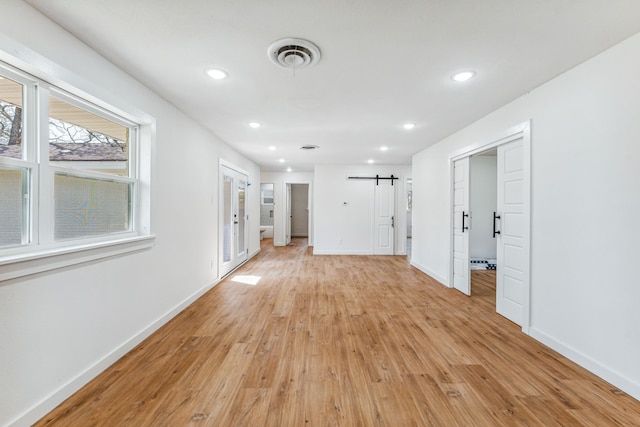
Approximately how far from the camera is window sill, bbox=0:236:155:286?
1378 millimetres

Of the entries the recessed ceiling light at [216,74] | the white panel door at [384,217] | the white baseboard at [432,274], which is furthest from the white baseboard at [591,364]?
the white panel door at [384,217]

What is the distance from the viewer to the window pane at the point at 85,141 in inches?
68.7

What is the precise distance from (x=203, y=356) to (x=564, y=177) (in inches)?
135

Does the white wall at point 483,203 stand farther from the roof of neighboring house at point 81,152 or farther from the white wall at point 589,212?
the roof of neighboring house at point 81,152

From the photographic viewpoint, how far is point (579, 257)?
211 centimetres

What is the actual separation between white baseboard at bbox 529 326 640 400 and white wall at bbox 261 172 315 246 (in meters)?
6.82

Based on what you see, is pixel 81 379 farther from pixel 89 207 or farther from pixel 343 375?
pixel 343 375

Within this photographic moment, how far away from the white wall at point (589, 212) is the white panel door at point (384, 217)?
13.8 feet

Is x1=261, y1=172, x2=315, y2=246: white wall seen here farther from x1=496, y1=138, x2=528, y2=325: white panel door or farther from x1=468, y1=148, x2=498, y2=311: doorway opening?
x1=496, y1=138, x2=528, y2=325: white panel door

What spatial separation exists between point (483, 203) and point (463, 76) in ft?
14.8

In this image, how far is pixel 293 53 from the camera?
189cm

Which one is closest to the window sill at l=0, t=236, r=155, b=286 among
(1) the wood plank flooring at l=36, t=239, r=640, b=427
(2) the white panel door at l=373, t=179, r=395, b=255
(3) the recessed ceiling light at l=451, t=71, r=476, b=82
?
(1) the wood plank flooring at l=36, t=239, r=640, b=427

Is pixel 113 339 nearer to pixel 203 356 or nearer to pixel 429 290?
pixel 203 356

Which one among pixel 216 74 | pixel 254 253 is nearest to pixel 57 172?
pixel 216 74
